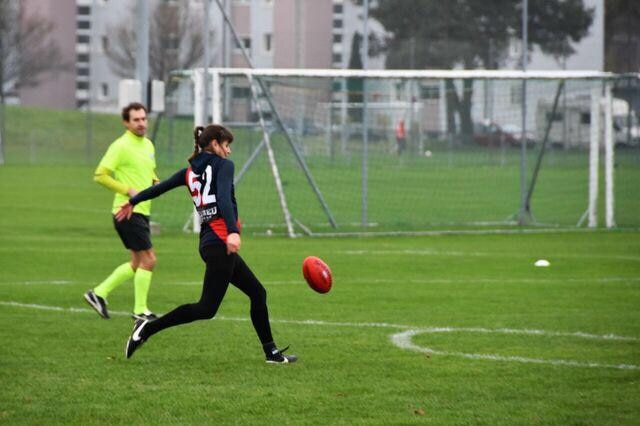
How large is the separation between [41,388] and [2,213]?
2132 centimetres

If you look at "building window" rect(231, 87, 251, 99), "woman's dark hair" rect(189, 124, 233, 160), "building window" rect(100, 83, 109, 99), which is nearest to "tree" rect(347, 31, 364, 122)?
"building window" rect(231, 87, 251, 99)

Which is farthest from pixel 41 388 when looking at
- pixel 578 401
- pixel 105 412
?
pixel 578 401

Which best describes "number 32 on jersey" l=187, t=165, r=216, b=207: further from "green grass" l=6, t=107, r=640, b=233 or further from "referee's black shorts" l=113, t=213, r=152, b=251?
"green grass" l=6, t=107, r=640, b=233

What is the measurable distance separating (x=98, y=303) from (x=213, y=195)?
138 inches

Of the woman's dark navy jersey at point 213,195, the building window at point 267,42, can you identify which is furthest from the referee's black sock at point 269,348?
the building window at point 267,42

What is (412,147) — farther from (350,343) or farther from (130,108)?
(350,343)

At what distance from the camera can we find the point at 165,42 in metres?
62.5

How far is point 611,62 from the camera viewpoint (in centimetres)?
3238

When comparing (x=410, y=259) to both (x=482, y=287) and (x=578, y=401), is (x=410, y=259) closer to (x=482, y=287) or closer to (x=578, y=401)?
(x=482, y=287)

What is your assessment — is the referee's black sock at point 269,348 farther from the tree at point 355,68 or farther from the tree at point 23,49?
the tree at point 23,49

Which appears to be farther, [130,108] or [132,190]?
[130,108]

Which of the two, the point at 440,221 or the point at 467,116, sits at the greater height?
the point at 467,116

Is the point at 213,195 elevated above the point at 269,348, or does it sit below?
above

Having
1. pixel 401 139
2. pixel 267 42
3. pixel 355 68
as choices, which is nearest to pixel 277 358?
pixel 355 68
